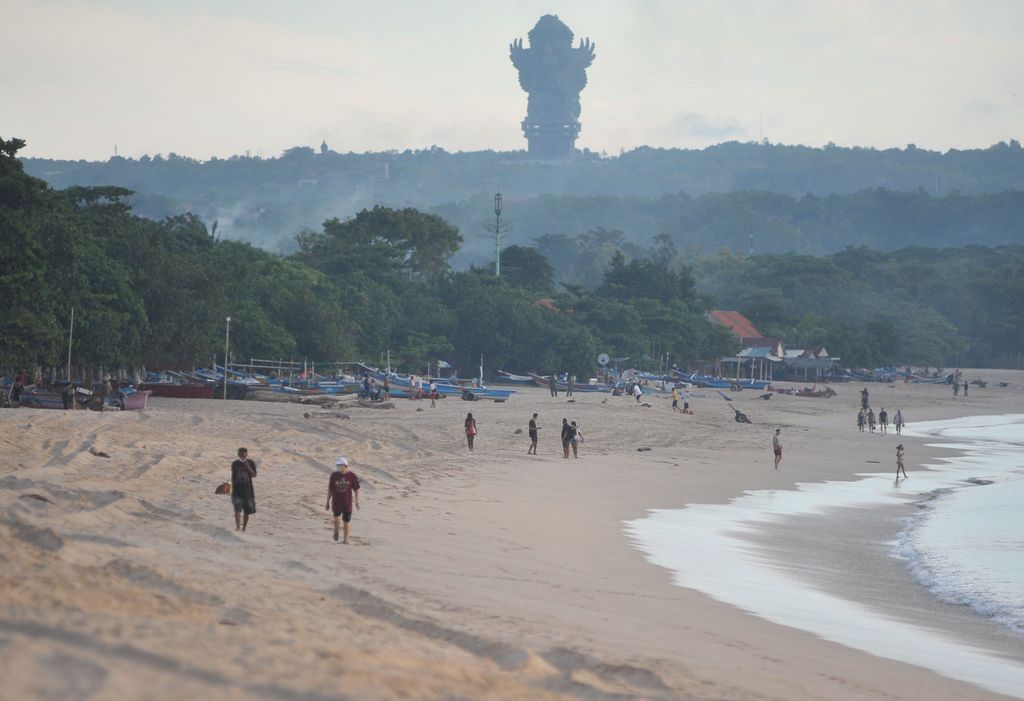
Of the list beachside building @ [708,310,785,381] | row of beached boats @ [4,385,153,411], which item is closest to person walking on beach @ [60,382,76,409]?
row of beached boats @ [4,385,153,411]

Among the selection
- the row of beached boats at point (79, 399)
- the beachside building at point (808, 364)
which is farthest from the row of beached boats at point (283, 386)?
the beachside building at point (808, 364)

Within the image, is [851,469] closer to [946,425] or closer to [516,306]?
[946,425]

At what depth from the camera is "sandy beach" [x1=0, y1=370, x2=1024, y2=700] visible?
25.6ft

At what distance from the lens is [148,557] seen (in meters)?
11.6

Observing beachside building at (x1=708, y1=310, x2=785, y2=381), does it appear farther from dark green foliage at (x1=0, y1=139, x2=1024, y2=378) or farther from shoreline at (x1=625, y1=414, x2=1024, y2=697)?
shoreline at (x1=625, y1=414, x2=1024, y2=697)

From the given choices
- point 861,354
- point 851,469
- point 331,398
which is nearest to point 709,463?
point 851,469

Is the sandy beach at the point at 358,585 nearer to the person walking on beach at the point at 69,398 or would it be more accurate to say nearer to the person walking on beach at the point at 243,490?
the person walking on beach at the point at 243,490

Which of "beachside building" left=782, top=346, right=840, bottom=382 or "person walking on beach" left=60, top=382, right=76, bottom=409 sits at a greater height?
"beachside building" left=782, top=346, right=840, bottom=382

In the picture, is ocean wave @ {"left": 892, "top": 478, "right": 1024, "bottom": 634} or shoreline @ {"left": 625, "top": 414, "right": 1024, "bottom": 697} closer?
shoreline @ {"left": 625, "top": 414, "right": 1024, "bottom": 697}

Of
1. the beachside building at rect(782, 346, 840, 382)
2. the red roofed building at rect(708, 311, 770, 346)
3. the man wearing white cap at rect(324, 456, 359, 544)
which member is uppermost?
the red roofed building at rect(708, 311, 770, 346)

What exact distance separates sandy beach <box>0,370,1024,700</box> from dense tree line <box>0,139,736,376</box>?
11.1m

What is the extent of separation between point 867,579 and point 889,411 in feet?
169

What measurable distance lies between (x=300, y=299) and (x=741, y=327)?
185 feet

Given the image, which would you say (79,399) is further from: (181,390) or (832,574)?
(832,574)
